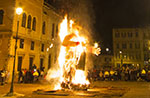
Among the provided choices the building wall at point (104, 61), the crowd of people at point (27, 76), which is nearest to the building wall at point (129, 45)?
the building wall at point (104, 61)

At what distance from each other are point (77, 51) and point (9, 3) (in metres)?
14.5

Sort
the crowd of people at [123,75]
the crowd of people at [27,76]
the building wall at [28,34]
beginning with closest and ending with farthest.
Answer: the crowd of people at [27,76] → the building wall at [28,34] → the crowd of people at [123,75]

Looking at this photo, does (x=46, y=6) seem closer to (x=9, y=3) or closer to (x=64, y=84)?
(x=9, y=3)

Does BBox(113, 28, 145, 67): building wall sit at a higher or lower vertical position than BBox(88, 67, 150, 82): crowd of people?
higher

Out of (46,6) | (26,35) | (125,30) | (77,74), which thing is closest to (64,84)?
(77,74)

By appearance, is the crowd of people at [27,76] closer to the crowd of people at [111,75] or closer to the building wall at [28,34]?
the crowd of people at [111,75]

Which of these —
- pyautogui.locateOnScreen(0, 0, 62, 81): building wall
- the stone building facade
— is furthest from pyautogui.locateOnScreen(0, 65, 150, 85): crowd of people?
the stone building facade

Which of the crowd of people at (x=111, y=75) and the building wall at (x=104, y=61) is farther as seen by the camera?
the building wall at (x=104, y=61)

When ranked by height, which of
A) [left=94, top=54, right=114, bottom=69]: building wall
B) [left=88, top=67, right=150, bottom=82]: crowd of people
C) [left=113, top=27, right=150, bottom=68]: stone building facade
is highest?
[left=113, top=27, right=150, bottom=68]: stone building facade

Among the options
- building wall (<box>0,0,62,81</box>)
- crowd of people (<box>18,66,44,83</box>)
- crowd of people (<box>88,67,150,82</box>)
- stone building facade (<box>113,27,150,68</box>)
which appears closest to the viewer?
crowd of people (<box>18,66,44,83</box>)

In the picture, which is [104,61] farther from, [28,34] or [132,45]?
[28,34]

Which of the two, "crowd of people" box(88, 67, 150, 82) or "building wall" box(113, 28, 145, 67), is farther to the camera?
"building wall" box(113, 28, 145, 67)

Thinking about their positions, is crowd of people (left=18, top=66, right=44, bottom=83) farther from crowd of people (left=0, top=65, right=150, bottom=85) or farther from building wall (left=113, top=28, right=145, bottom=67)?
building wall (left=113, top=28, right=145, bottom=67)

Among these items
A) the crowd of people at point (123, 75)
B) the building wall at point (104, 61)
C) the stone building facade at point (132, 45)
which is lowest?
the crowd of people at point (123, 75)
